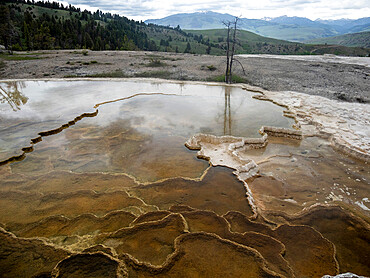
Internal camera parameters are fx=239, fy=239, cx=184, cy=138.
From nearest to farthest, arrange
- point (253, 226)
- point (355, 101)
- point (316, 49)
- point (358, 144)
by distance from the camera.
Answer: point (253, 226) < point (358, 144) < point (355, 101) < point (316, 49)

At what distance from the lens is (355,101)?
13977mm

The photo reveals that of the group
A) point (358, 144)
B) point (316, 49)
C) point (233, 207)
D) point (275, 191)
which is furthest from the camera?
point (316, 49)

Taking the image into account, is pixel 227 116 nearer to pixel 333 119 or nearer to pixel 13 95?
pixel 333 119

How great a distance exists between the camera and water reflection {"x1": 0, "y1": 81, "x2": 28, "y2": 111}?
485 inches

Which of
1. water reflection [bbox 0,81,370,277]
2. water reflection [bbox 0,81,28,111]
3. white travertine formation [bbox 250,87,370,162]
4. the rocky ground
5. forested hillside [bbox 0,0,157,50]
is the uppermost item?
forested hillside [bbox 0,0,157,50]

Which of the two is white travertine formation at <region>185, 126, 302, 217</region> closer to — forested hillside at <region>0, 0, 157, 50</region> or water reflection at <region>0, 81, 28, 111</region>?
water reflection at <region>0, 81, 28, 111</region>

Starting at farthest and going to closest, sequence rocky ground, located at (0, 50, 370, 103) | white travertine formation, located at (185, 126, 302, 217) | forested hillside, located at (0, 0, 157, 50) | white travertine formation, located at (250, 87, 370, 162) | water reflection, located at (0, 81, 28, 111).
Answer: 1. forested hillside, located at (0, 0, 157, 50)
2. rocky ground, located at (0, 50, 370, 103)
3. water reflection, located at (0, 81, 28, 111)
4. white travertine formation, located at (250, 87, 370, 162)
5. white travertine formation, located at (185, 126, 302, 217)

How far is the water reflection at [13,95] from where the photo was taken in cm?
1231

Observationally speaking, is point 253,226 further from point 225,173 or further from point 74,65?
point 74,65

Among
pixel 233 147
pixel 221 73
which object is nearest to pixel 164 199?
pixel 233 147

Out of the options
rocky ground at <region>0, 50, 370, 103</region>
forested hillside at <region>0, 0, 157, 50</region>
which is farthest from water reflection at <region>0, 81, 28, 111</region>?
forested hillside at <region>0, 0, 157, 50</region>

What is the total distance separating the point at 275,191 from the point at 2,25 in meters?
47.5

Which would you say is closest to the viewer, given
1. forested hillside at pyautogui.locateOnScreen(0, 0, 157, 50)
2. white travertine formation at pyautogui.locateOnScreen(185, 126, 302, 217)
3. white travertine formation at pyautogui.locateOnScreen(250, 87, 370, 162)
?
white travertine formation at pyautogui.locateOnScreen(185, 126, 302, 217)

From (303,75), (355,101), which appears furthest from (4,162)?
(303,75)
